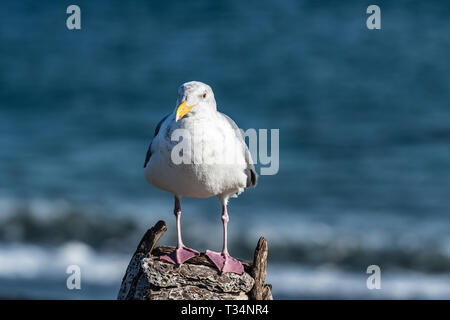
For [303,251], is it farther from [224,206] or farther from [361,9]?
[361,9]

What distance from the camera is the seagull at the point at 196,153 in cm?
584

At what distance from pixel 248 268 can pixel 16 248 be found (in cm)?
769

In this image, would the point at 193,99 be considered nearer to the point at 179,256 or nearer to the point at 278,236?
the point at 179,256

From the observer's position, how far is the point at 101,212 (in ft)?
47.4

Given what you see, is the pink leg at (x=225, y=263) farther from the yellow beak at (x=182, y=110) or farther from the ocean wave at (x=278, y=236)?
the ocean wave at (x=278, y=236)

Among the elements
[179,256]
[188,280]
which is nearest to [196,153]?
[179,256]

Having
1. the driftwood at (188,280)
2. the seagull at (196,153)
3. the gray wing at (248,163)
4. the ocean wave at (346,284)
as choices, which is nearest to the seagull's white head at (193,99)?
the seagull at (196,153)

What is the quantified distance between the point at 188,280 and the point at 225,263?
37cm

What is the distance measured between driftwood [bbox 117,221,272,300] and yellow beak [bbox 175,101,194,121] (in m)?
1.21

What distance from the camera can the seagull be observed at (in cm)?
584

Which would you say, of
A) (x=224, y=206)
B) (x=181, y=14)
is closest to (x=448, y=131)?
(x=181, y=14)

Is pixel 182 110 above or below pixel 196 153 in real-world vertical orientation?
above

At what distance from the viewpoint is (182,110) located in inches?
230

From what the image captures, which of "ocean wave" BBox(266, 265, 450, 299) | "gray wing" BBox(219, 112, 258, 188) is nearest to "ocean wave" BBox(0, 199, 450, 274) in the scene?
"ocean wave" BBox(266, 265, 450, 299)
